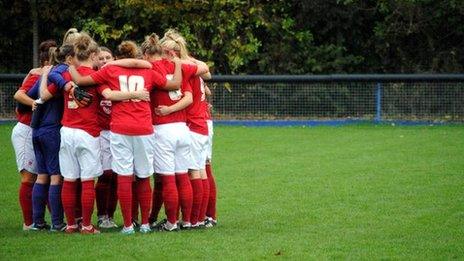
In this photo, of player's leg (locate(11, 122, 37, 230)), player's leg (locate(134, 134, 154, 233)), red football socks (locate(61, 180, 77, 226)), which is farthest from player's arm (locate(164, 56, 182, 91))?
player's leg (locate(11, 122, 37, 230))

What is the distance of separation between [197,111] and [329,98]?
12.3 meters

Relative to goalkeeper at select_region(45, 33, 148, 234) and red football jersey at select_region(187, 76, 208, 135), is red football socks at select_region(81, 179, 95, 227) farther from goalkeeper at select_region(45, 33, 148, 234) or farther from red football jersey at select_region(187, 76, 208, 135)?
red football jersey at select_region(187, 76, 208, 135)

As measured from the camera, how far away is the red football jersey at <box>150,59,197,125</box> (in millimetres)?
10164

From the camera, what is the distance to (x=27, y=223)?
34.6ft

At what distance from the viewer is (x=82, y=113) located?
994cm

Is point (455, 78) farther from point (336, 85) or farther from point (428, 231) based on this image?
point (428, 231)

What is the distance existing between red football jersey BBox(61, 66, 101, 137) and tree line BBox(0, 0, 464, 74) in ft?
49.5

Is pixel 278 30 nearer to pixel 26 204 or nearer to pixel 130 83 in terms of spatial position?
pixel 26 204

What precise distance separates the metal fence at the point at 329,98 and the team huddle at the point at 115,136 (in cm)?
1198

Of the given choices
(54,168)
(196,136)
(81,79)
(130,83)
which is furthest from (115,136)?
(196,136)

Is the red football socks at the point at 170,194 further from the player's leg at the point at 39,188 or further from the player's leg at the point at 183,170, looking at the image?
the player's leg at the point at 39,188

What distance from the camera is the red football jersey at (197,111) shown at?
10.5m

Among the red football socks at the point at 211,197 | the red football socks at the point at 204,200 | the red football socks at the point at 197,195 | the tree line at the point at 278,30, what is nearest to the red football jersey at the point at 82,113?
the red football socks at the point at 197,195

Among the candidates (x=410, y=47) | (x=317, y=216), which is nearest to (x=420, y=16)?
(x=410, y=47)
